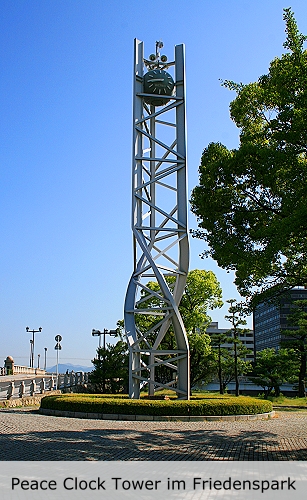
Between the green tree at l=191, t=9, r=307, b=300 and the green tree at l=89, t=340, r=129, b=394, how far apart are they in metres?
15.0

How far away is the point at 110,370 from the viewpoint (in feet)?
92.3

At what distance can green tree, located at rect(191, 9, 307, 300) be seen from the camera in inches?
437

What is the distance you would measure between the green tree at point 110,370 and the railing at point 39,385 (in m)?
2.13

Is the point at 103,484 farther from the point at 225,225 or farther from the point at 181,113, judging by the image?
the point at 181,113

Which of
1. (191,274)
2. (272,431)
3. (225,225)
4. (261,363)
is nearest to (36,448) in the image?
(272,431)

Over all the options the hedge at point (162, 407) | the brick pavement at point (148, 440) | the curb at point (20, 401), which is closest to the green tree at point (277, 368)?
the curb at point (20, 401)

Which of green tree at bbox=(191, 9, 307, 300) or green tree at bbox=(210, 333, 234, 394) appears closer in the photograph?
green tree at bbox=(191, 9, 307, 300)

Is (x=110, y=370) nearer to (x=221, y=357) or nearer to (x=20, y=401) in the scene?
(x=20, y=401)

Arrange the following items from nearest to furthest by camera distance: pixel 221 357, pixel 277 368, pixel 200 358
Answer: pixel 277 368, pixel 200 358, pixel 221 357

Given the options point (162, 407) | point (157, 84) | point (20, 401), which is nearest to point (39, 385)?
point (20, 401)

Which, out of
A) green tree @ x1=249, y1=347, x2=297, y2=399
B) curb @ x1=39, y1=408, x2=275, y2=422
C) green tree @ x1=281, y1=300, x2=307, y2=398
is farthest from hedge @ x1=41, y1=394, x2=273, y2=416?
green tree @ x1=249, y1=347, x2=297, y2=399

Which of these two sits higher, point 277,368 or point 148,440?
point 277,368

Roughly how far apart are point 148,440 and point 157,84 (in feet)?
48.3

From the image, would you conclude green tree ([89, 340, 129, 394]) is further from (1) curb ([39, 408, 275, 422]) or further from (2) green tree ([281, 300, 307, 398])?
(1) curb ([39, 408, 275, 422])
